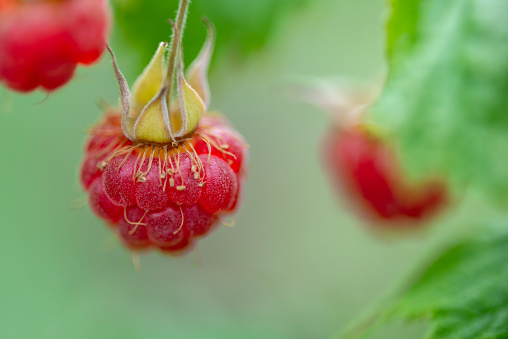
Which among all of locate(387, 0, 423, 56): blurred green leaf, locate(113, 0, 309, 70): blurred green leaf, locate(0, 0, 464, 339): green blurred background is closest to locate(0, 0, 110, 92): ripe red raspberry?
locate(387, 0, 423, 56): blurred green leaf

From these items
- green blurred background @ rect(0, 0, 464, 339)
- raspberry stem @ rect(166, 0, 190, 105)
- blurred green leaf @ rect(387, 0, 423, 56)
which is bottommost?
raspberry stem @ rect(166, 0, 190, 105)

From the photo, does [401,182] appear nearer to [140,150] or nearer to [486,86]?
[486,86]

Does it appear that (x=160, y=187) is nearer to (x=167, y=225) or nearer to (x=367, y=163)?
(x=167, y=225)

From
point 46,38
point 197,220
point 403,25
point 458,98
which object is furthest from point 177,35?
point 458,98

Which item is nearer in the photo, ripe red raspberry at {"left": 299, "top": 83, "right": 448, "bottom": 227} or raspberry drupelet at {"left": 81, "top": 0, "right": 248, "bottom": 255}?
raspberry drupelet at {"left": 81, "top": 0, "right": 248, "bottom": 255}

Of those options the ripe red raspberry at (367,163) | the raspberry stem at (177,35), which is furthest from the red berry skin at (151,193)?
the ripe red raspberry at (367,163)

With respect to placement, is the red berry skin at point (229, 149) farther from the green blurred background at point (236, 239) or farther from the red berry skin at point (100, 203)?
the green blurred background at point (236, 239)

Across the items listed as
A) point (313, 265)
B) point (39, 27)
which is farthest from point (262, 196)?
point (39, 27)

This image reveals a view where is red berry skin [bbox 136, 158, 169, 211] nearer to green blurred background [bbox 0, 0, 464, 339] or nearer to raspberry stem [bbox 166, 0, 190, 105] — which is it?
raspberry stem [bbox 166, 0, 190, 105]
